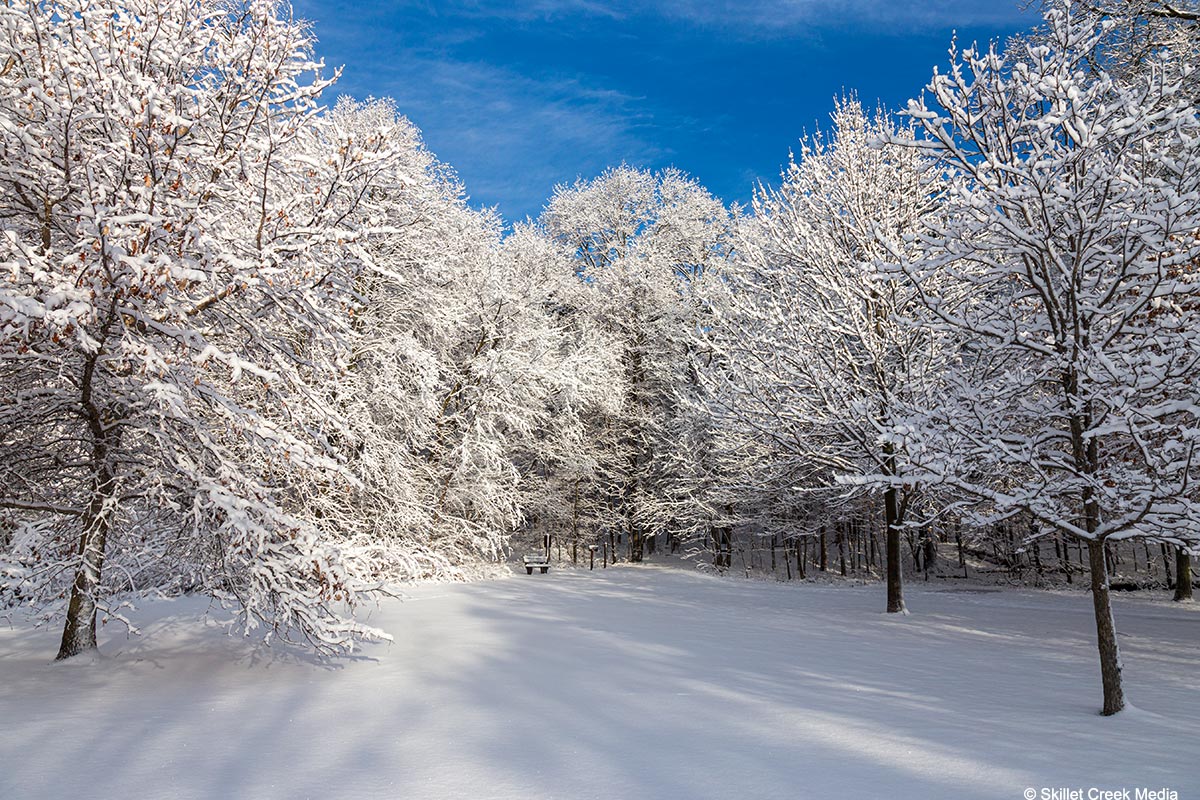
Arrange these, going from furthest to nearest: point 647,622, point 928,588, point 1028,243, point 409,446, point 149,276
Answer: point 928,588, point 409,446, point 647,622, point 1028,243, point 149,276

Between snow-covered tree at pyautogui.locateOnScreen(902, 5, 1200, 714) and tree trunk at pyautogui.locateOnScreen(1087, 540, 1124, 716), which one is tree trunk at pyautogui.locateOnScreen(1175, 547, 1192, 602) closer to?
snow-covered tree at pyautogui.locateOnScreen(902, 5, 1200, 714)

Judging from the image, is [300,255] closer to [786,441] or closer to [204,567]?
[204,567]

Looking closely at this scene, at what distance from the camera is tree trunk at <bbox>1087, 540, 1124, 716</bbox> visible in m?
5.18

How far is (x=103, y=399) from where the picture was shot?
6.31 m

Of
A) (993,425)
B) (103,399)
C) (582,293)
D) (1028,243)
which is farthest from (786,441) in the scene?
(582,293)

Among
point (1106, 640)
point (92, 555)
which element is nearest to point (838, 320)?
point (1106, 640)

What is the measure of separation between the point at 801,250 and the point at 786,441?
135 inches

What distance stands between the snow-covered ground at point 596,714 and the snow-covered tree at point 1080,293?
1.38 metres

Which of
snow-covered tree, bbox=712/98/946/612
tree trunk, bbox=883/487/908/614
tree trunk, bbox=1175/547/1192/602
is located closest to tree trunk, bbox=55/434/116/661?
snow-covered tree, bbox=712/98/946/612

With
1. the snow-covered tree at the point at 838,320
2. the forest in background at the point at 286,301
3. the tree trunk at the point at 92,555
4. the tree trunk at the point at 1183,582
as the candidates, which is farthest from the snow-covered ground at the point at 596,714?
the tree trunk at the point at 1183,582

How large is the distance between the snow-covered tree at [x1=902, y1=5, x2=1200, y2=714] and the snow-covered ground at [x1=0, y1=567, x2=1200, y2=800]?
1384 millimetres

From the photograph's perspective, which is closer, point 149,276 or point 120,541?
point 149,276

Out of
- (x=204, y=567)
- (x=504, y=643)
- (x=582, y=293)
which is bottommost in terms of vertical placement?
(x=504, y=643)

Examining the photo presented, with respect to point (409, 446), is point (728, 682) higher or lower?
lower
